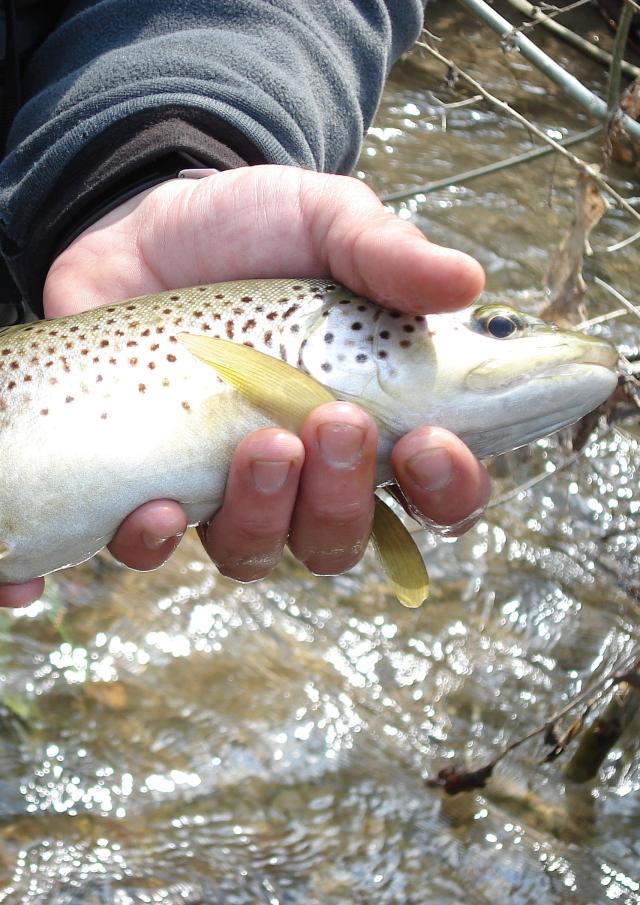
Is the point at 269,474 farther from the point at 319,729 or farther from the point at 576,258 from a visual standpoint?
the point at 576,258

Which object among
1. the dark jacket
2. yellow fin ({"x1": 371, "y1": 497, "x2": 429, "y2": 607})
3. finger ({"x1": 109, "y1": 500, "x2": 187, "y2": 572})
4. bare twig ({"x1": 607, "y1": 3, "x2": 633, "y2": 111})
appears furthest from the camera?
bare twig ({"x1": 607, "y1": 3, "x2": 633, "y2": 111})

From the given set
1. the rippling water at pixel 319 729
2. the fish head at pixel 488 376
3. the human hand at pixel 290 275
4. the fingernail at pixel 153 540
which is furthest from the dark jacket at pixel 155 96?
the rippling water at pixel 319 729

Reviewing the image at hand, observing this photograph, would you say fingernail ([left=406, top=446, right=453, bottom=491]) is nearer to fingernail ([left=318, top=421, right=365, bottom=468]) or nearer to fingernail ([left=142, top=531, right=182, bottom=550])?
fingernail ([left=318, top=421, right=365, bottom=468])

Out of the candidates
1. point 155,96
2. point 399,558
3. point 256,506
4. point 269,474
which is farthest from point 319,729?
point 155,96

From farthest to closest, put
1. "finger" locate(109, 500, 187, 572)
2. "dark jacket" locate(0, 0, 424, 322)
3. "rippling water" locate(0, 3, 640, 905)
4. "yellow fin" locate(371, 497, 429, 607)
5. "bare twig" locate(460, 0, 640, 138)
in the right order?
"bare twig" locate(460, 0, 640, 138) → "rippling water" locate(0, 3, 640, 905) → "dark jacket" locate(0, 0, 424, 322) → "yellow fin" locate(371, 497, 429, 607) → "finger" locate(109, 500, 187, 572)

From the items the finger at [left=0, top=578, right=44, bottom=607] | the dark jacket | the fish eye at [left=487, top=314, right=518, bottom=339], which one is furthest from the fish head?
the dark jacket

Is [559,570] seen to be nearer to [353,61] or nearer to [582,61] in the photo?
[353,61]

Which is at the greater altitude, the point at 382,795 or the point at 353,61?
the point at 353,61

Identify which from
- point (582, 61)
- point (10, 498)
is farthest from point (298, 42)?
point (582, 61)
